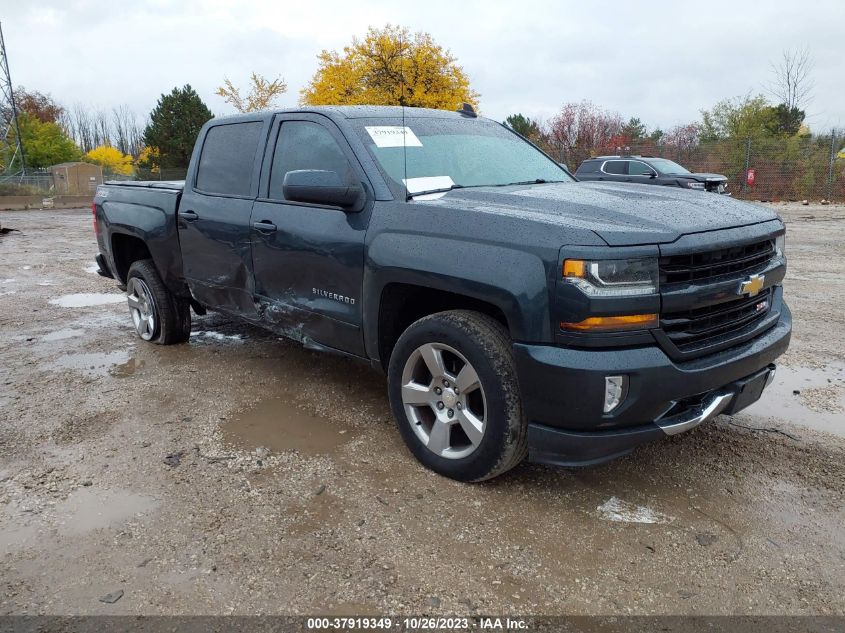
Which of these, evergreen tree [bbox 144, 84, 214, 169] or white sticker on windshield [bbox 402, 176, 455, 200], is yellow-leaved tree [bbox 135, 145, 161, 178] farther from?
white sticker on windshield [bbox 402, 176, 455, 200]

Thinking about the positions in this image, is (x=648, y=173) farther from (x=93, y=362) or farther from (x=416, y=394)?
(x=416, y=394)

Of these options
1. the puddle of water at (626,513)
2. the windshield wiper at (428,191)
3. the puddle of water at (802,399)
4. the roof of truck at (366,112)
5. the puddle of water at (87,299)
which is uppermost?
the roof of truck at (366,112)

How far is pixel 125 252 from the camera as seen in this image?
588 centimetres

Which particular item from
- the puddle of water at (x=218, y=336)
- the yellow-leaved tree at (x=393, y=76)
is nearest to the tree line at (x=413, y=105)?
the yellow-leaved tree at (x=393, y=76)

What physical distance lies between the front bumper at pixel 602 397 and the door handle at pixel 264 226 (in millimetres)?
1886

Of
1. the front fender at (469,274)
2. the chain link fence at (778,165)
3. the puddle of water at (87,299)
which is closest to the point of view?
the front fender at (469,274)

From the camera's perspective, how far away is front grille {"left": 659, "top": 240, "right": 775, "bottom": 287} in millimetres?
2590

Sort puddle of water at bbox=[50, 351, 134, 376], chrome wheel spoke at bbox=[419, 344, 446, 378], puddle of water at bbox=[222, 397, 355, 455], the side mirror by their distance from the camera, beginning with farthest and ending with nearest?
puddle of water at bbox=[50, 351, 134, 376]
puddle of water at bbox=[222, 397, 355, 455]
the side mirror
chrome wheel spoke at bbox=[419, 344, 446, 378]

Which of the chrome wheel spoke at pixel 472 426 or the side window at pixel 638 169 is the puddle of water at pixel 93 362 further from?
the side window at pixel 638 169

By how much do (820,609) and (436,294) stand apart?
2.01 meters

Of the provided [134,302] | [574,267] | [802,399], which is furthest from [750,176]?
[574,267]

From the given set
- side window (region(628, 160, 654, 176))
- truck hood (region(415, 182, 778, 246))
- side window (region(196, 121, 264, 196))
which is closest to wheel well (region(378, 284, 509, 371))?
truck hood (region(415, 182, 778, 246))

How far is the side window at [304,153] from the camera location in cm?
366

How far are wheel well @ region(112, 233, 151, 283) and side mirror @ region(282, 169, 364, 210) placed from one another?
3007 millimetres
